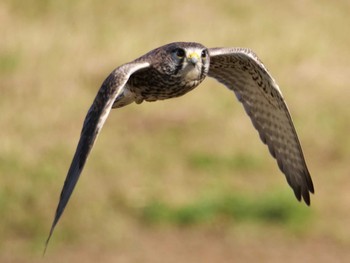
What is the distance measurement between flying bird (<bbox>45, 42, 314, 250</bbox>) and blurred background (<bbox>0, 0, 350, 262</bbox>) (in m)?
7.97

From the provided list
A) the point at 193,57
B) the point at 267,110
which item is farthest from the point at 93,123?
the point at 267,110

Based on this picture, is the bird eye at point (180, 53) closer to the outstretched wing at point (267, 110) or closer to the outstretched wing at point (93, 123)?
the outstretched wing at point (93, 123)

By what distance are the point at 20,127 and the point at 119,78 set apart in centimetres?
1182

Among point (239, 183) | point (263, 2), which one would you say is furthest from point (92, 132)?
point (263, 2)

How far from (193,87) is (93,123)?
36.9 inches

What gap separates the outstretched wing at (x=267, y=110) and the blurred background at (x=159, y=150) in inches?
312

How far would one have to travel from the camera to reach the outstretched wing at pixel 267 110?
31.9 feet

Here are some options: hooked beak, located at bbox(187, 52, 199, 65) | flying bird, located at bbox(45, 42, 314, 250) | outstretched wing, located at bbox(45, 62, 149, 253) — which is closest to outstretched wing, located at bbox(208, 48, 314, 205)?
flying bird, located at bbox(45, 42, 314, 250)

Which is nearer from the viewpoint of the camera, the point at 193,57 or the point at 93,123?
the point at 93,123

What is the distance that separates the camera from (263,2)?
25.3m

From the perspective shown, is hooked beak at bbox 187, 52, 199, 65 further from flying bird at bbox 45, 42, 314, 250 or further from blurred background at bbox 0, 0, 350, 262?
blurred background at bbox 0, 0, 350, 262

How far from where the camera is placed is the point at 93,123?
8.29 meters

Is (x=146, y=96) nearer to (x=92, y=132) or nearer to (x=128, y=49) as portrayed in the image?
(x=92, y=132)

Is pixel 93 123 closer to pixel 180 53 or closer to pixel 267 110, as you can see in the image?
pixel 180 53
